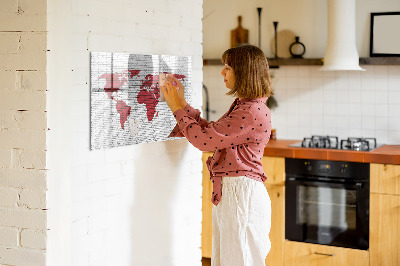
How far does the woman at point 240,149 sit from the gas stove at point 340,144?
170cm

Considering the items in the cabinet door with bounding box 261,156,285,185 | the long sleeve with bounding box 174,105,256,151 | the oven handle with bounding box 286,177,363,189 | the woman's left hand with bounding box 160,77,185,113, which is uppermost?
the woman's left hand with bounding box 160,77,185,113

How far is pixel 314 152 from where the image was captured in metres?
4.32

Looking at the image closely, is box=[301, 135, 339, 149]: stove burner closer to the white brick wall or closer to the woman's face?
the woman's face

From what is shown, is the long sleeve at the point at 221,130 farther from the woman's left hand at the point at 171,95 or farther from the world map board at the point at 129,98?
the world map board at the point at 129,98

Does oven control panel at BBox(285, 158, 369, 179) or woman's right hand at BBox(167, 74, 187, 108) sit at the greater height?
woman's right hand at BBox(167, 74, 187, 108)

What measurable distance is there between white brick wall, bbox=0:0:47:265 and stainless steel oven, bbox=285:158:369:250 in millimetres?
2458

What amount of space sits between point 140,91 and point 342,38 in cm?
231

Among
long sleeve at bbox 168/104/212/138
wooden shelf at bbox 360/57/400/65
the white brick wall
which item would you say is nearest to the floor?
wooden shelf at bbox 360/57/400/65

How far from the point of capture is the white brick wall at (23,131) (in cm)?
228

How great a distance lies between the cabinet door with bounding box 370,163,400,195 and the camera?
406 centimetres

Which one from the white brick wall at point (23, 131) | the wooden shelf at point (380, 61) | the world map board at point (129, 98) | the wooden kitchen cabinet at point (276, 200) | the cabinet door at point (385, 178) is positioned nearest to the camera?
the white brick wall at point (23, 131)

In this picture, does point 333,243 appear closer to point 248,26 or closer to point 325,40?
point 325,40

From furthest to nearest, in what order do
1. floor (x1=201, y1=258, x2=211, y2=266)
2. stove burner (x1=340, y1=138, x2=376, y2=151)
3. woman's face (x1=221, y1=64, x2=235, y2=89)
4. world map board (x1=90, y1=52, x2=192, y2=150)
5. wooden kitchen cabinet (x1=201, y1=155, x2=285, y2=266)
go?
floor (x1=201, y1=258, x2=211, y2=266)
wooden kitchen cabinet (x1=201, y1=155, x2=285, y2=266)
stove burner (x1=340, y1=138, x2=376, y2=151)
woman's face (x1=221, y1=64, x2=235, y2=89)
world map board (x1=90, y1=52, x2=192, y2=150)

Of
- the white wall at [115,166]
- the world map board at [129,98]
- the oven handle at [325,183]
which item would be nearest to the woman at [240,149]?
the world map board at [129,98]
